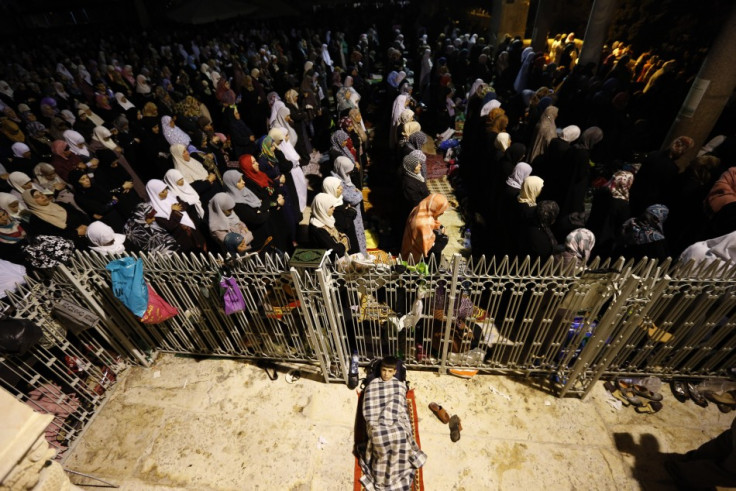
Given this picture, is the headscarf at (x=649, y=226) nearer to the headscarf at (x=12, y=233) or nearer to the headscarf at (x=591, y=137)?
the headscarf at (x=591, y=137)

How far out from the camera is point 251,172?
5.70m

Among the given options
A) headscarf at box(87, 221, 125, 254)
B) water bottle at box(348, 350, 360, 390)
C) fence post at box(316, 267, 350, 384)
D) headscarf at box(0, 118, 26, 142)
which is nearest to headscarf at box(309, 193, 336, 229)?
fence post at box(316, 267, 350, 384)

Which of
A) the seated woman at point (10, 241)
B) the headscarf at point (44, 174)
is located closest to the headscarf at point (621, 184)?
the seated woman at point (10, 241)

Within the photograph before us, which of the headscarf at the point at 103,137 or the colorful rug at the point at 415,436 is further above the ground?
the headscarf at the point at 103,137

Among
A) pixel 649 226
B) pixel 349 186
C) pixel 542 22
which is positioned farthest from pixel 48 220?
pixel 542 22

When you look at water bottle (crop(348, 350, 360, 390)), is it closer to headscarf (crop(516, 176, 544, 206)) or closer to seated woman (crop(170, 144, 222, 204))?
headscarf (crop(516, 176, 544, 206))

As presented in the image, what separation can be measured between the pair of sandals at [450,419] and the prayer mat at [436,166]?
6.13 m

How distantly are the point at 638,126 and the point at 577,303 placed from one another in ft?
22.2

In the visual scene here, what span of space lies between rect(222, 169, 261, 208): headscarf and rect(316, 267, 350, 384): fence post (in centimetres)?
259

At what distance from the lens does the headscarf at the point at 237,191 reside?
17.0 feet

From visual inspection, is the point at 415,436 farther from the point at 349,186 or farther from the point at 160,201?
the point at 160,201

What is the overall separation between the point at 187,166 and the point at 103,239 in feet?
7.78

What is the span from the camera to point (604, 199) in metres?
5.10

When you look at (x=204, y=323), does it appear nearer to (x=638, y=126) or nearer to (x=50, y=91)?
(x=638, y=126)
